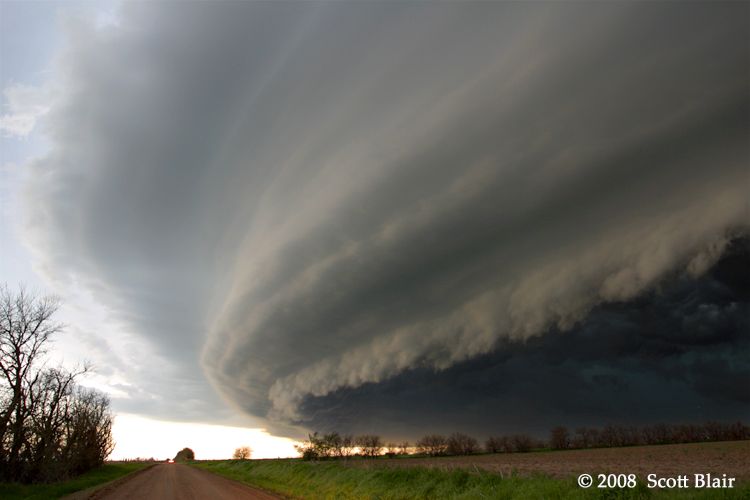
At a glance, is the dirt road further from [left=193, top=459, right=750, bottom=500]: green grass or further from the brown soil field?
the brown soil field

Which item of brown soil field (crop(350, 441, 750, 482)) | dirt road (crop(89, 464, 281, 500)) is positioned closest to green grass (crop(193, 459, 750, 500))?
brown soil field (crop(350, 441, 750, 482))

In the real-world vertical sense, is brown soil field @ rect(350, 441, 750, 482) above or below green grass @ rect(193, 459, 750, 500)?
below

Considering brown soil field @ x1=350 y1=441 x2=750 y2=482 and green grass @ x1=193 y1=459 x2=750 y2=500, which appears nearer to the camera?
green grass @ x1=193 y1=459 x2=750 y2=500

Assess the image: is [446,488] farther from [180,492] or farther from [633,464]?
[633,464]

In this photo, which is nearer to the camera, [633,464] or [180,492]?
[180,492]

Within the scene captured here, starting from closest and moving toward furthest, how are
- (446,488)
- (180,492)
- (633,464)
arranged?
(446,488) → (180,492) → (633,464)

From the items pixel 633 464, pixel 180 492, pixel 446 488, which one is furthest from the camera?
pixel 633 464

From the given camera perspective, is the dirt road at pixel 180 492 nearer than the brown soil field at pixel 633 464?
Yes

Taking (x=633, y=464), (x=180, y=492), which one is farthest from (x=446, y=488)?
(x=633, y=464)

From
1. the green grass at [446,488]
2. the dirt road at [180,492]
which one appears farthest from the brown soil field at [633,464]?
the dirt road at [180,492]

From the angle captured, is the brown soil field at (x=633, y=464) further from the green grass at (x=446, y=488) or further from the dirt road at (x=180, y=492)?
the dirt road at (x=180, y=492)

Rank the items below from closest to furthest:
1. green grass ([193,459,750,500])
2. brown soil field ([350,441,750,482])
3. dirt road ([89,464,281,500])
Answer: green grass ([193,459,750,500]) < dirt road ([89,464,281,500]) < brown soil field ([350,441,750,482])

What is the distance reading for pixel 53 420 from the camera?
159 ft

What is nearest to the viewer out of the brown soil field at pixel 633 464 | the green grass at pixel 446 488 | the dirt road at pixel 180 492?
the green grass at pixel 446 488
